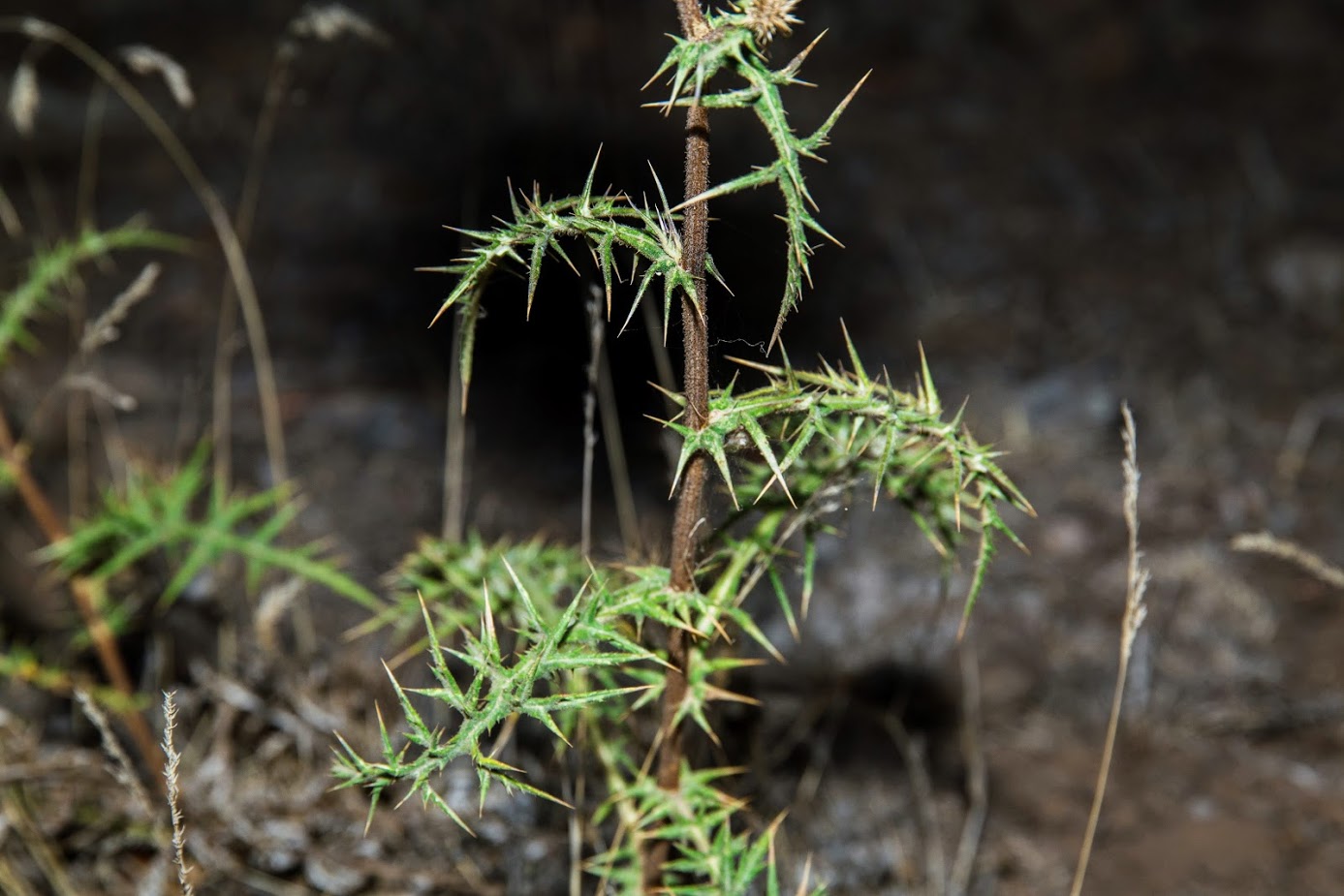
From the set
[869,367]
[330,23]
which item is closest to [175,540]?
[330,23]

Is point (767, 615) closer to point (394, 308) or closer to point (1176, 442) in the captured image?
point (1176, 442)

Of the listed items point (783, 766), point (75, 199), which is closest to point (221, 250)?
point (75, 199)

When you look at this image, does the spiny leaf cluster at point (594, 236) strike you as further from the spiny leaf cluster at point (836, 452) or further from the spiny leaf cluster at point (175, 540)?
the spiny leaf cluster at point (175, 540)

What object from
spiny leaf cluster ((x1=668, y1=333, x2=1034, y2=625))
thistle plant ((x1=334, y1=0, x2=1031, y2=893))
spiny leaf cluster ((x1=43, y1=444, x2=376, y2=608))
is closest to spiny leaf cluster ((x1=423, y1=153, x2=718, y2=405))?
thistle plant ((x1=334, y1=0, x2=1031, y2=893))

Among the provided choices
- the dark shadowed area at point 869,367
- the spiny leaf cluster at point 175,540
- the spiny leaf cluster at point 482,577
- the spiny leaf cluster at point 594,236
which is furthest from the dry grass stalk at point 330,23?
the spiny leaf cluster at point 594,236

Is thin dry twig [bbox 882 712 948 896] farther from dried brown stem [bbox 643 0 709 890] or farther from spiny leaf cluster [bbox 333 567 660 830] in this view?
spiny leaf cluster [bbox 333 567 660 830]

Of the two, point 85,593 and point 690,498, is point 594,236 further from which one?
point 85,593
